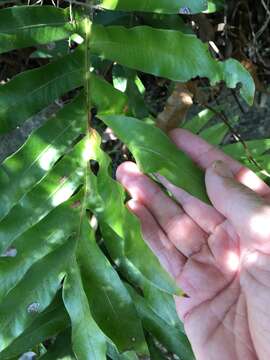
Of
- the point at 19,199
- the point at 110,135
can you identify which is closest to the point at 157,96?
the point at 110,135

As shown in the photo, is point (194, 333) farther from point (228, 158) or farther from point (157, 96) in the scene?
point (157, 96)

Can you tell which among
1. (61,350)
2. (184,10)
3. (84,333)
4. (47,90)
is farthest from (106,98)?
(61,350)

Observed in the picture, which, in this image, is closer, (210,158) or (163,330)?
(210,158)

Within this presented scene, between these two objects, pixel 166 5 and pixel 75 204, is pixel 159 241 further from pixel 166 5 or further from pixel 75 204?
pixel 166 5

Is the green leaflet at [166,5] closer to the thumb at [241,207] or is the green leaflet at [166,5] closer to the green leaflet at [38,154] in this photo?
the green leaflet at [38,154]

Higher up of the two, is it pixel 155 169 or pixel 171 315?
pixel 155 169

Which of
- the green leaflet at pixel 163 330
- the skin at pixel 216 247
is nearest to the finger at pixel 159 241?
the skin at pixel 216 247
